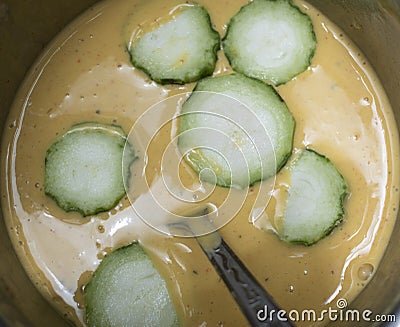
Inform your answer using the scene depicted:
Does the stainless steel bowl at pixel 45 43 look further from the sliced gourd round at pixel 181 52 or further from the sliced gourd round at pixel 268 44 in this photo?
the sliced gourd round at pixel 181 52

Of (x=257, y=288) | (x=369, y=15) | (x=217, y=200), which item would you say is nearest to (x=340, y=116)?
(x=369, y=15)

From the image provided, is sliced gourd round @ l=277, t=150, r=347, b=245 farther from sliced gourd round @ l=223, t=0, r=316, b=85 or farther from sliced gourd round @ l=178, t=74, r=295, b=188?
sliced gourd round @ l=223, t=0, r=316, b=85

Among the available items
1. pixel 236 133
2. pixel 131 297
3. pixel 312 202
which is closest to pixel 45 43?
pixel 236 133

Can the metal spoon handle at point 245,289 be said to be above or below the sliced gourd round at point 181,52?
below

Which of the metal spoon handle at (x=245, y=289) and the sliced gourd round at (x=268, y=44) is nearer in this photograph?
the metal spoon handle at (x=245, y=289)

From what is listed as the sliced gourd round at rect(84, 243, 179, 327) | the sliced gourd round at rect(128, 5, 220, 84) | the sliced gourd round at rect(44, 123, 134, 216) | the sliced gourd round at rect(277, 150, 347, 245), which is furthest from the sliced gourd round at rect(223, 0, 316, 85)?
the sliced gourd round at rect(84, 243, 179, 327)

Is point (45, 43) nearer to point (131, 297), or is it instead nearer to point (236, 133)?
point (236, 133)

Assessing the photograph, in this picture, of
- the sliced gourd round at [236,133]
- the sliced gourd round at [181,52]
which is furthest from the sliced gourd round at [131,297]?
the sliced gourd round at [181,52]

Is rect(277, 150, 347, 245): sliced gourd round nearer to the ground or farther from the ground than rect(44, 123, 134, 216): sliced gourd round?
nearer to the ground
